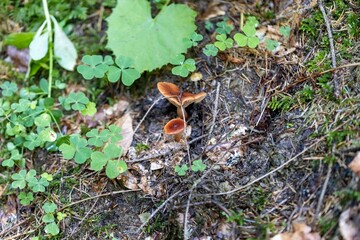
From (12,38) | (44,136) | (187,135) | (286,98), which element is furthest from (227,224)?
(12,38)

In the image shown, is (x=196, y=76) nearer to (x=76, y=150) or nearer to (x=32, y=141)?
(x=76, y=150)

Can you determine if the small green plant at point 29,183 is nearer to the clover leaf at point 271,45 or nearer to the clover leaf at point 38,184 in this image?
the clover leaf at point 38,184

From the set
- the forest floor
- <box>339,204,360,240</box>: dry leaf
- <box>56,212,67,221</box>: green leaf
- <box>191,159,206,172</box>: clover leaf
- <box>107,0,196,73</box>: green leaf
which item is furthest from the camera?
<box>107,0,196,73</box>: green leaf

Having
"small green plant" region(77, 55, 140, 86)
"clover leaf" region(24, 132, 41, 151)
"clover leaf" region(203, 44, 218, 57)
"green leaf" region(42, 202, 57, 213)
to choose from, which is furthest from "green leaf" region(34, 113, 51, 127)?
"clover leaf" region(203, 44, 218, 57)

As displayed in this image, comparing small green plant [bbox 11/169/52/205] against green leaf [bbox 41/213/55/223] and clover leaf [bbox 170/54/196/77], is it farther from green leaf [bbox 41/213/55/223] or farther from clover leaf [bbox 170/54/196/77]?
clover leaf [bbox 170/54/196/77]

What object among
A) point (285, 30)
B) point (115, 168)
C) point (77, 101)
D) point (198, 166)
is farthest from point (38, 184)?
point (285, 30)

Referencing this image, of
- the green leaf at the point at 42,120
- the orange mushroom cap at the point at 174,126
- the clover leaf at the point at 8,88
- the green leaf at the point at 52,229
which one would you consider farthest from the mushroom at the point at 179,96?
the clover leaf at the point at 8,88

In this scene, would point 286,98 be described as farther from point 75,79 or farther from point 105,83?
point 75,79
